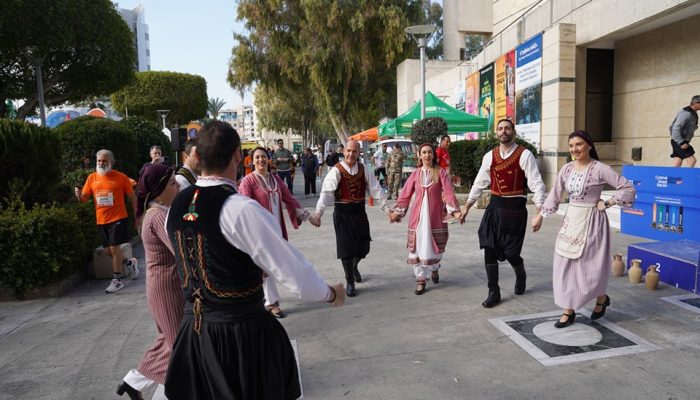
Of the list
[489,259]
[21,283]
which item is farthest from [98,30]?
[489,259]

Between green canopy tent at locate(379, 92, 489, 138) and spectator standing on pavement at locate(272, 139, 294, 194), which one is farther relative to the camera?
spectator standing on pavement at locate(272, 139, 294, 194)

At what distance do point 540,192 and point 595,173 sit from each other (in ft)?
2.76

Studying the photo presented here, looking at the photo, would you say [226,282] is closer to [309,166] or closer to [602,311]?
[602,311]

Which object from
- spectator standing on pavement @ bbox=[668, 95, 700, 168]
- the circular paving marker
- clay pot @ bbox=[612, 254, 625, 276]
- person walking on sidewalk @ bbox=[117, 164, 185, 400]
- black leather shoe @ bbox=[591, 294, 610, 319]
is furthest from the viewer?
spectator standing on pavement @ bbox=[668, 95, 700, 168]

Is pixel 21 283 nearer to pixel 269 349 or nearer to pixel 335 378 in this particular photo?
pixel 335 378

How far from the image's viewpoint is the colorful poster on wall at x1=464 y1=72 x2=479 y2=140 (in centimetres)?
1919

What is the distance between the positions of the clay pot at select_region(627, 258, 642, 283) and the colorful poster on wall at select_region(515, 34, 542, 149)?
8410 mm

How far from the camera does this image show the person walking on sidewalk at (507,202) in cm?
541

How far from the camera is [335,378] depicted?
3.90 metres

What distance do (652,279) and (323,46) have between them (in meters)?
21.8

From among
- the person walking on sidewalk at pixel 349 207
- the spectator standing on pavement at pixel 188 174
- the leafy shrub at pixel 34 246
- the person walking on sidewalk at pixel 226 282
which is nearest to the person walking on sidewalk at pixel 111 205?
the leafy shrub at pixel 34 246

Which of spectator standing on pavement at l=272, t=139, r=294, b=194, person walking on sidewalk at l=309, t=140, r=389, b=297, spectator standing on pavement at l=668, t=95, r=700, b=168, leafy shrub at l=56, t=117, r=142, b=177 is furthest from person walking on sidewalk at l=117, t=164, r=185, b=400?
spectator standing on pavement at l=272, t=139, r=294, b=194

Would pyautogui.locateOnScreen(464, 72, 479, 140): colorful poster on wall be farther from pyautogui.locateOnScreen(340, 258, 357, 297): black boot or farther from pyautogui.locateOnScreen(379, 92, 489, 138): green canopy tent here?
pyautogui.locateOnScreen(340, 258, 357, 297): black boot

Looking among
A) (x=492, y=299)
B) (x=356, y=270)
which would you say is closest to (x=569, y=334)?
(x=492, y=299)
